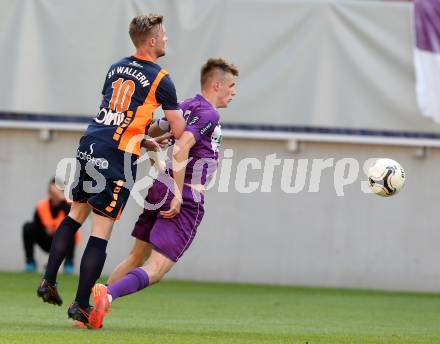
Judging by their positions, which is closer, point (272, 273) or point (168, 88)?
point (168, 88)

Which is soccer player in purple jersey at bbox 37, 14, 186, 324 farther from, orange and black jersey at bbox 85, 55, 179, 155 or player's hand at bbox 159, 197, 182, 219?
player's hand at bbox 159, 197, 182, 219

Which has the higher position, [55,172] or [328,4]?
[328,4]

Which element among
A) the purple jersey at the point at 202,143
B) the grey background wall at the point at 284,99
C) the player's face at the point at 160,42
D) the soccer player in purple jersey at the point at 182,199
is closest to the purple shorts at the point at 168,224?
the soccer player in purple jersey at the point at 182,199

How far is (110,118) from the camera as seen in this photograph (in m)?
7.10

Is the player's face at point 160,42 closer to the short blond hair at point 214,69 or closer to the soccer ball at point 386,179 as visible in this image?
the short blond hair at point 214,69

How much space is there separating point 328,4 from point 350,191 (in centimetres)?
231

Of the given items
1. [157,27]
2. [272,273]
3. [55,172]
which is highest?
[157,27]

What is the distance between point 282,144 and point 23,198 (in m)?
3.36

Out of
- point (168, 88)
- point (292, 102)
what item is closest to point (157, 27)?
point (168, 88)

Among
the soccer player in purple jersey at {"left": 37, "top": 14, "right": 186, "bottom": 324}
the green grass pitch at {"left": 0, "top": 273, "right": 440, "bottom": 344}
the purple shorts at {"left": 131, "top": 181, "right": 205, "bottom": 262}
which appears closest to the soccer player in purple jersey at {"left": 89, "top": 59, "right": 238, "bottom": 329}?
the purple shorts at {"left": 131, "top": 181, "right": 205, "bottom": 262}

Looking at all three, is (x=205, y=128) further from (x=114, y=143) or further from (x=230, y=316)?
(x=230, y=316)

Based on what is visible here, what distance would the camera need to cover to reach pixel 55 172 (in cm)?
1388

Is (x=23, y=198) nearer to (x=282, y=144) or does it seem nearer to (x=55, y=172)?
(x=55, y=172)

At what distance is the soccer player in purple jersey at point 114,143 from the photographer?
702cm
